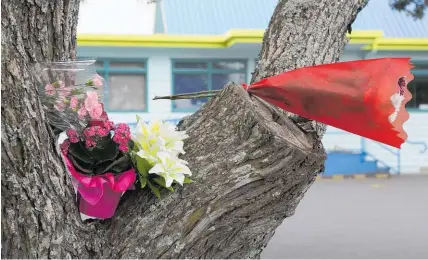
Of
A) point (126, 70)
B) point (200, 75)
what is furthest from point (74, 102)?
point (200, 75)

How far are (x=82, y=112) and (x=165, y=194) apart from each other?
13.0 inches

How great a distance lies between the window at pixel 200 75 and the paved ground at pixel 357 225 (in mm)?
2885

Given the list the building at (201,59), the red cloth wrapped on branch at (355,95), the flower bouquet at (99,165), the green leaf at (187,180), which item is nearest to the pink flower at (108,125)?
the flower bouquet at (99,165)

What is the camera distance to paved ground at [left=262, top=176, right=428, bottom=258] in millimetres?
5555

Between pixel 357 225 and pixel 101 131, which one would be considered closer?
pixel 101 131

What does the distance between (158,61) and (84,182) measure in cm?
1003

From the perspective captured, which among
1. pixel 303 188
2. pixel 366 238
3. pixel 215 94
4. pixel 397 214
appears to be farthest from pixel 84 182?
pixel 397 214

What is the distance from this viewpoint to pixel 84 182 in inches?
67.2

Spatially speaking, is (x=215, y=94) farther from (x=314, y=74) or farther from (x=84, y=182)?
(x=84, y=182)

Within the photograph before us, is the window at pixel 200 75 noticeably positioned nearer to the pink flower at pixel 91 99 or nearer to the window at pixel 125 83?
the window at pixel 125 83

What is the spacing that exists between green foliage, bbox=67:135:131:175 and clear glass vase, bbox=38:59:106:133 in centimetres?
7

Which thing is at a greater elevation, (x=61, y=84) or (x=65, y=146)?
(x=61, y=84)

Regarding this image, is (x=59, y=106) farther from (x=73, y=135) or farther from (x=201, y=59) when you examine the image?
(x=201, y=59)

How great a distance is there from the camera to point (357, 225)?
22.5 ft
